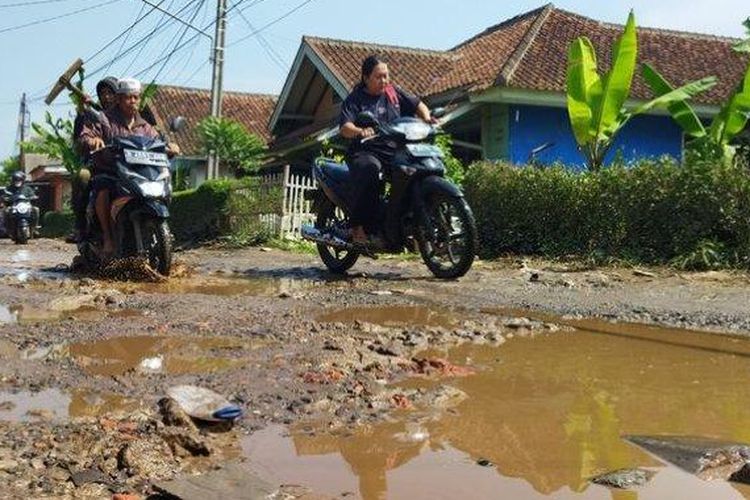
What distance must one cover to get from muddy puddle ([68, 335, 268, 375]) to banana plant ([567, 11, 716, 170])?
8.22 m

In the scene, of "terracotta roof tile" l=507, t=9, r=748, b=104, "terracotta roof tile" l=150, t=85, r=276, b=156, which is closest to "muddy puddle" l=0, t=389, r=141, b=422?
"terracotta roof tile" l=507, t=9, r=748, b=104

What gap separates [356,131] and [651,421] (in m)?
4.23

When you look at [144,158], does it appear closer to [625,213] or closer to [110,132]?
[110,132]

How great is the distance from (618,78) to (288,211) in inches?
212

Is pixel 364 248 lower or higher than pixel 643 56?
lower

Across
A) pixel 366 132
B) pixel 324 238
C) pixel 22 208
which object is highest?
pixel 366 132

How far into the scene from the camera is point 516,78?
15648mm

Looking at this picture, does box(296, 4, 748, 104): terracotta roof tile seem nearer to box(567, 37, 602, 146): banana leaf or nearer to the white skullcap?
box(567, 37, 602, 146): banana leaf

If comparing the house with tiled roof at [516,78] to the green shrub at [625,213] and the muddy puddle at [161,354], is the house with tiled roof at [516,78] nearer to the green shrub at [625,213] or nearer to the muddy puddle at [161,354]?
the green shrub at [625,213]

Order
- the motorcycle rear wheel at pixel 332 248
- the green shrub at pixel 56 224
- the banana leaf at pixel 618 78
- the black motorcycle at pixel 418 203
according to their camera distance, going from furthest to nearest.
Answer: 1. the green shrub at pixel 56 224
2. the banana leaf at pixel 618 78
3. the motorcycle rear wheel at pixel 332 248
4. the black motorcycle at pixel 418 203

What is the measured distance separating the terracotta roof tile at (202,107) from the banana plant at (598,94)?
61.5 ft

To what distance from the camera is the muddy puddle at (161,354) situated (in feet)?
10.3

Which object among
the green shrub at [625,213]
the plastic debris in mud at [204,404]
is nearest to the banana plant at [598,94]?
the green shrub at [625,213]

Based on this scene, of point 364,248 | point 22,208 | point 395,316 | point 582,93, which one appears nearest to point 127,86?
point 364,248
